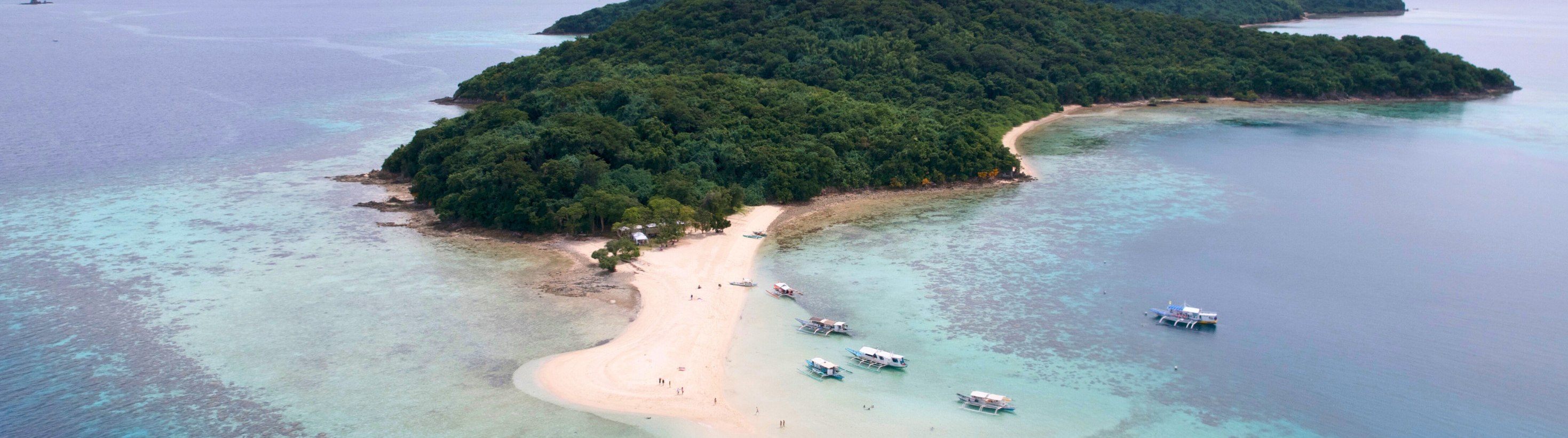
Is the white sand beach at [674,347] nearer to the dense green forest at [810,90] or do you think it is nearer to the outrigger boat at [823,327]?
the outrigger boat at [823,327]

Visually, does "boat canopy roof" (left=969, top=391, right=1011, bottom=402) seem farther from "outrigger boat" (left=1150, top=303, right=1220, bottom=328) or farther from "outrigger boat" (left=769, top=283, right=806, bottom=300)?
"outrigger boat" (left=769, top=283, right=806, bottom=300)

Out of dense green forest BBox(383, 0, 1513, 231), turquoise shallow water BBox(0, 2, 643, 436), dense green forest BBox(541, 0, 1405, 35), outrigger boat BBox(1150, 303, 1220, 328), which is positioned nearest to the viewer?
turquoise shallow water BBox(0, 2, 643, 436)

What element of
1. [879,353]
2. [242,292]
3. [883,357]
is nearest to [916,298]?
[879,353]

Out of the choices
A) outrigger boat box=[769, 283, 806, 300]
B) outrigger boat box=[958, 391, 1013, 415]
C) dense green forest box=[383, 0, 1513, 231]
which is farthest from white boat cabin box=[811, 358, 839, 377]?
dense green forest box=[383, 0, 1513, 231]

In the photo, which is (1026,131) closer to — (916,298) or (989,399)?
(916,298)

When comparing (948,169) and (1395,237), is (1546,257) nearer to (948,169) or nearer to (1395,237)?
(1395,237)

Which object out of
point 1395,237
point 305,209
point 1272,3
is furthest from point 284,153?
point 1272,3

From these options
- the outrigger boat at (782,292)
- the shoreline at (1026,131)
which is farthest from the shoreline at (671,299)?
the shoreline at (1026,131)
